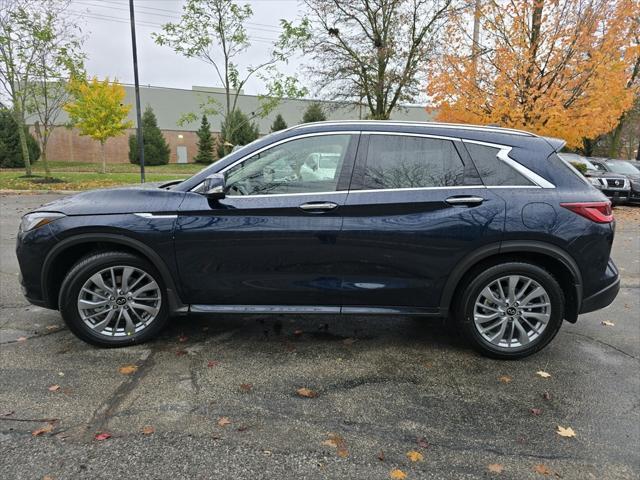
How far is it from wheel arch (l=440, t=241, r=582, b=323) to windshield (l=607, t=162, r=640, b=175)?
47.6ft

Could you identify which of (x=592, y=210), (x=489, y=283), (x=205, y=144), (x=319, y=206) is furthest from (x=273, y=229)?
(x=205, y=144)

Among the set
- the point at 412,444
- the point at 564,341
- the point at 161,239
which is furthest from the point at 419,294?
the point at 161,239

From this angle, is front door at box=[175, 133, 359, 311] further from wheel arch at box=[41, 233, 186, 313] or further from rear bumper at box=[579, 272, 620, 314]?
rear bumper at box=[579, 272, 620, 314]

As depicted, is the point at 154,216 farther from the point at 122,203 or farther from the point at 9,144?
the point at 9,144

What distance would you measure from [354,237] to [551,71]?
10065 millimetres

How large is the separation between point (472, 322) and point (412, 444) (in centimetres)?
130

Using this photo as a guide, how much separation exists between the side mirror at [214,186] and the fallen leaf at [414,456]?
2.14m

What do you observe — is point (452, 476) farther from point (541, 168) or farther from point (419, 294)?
point (541, 168)

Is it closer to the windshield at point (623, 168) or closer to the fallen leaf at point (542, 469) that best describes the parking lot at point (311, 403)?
the fallen leaf at point (542, 469)

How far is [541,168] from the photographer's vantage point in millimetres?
3467

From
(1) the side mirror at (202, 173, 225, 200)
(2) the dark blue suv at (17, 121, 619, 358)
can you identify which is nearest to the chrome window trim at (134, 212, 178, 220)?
(2) the dark blue suv at (17, 121, 619, 358)

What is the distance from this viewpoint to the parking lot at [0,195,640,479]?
239cm

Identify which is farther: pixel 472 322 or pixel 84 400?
pixel 472 322

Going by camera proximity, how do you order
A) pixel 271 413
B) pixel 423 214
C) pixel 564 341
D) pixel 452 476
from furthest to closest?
pixel 564 341
pixel 423 214
pixel 271 413
pixel 452 476
